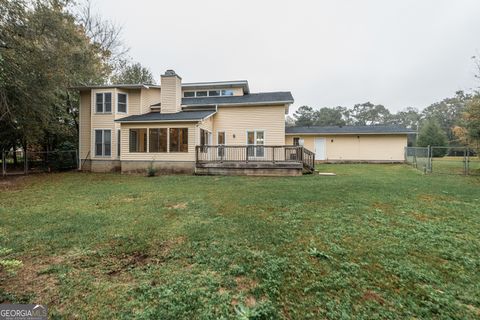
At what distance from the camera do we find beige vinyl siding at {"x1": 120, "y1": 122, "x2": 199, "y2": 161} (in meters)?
12.5

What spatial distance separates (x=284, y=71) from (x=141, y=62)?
54.5 feet

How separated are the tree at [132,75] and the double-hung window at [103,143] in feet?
34.7

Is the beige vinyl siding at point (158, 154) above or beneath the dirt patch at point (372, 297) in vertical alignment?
above

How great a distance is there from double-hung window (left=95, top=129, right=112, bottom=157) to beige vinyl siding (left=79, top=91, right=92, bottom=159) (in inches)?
35.9

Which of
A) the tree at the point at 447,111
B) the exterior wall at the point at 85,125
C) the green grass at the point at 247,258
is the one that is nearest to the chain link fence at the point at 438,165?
the green grass at the point at 247,258

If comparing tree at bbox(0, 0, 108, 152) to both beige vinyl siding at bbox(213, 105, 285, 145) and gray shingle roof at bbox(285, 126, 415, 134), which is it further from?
gray shingle roof at bbox(285, 126, 415, 134)

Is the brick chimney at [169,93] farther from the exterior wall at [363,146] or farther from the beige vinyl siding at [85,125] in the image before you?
the exterior wall at [363,146]

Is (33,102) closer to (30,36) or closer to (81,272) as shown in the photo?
(30,36)

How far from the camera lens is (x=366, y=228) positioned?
4465mm

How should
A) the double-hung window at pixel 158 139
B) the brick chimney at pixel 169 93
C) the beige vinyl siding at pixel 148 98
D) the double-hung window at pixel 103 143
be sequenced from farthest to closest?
the beige vinyl siding at pixel 148 98 → the brick chimney at pixel 169 93 → the double-hung window at pixel 103 143 → the double-hung window at pixel 158 139

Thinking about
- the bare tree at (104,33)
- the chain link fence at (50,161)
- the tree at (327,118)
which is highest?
the bare tree at (104,33)

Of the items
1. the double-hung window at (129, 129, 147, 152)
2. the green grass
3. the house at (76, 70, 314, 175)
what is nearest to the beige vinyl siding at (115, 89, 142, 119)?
the house at (76, 70, 314, 175)

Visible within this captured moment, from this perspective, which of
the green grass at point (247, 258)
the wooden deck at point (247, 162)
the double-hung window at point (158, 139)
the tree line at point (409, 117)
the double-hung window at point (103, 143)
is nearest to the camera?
the green grass at point (247, 258)

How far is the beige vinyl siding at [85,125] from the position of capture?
14805 mm
